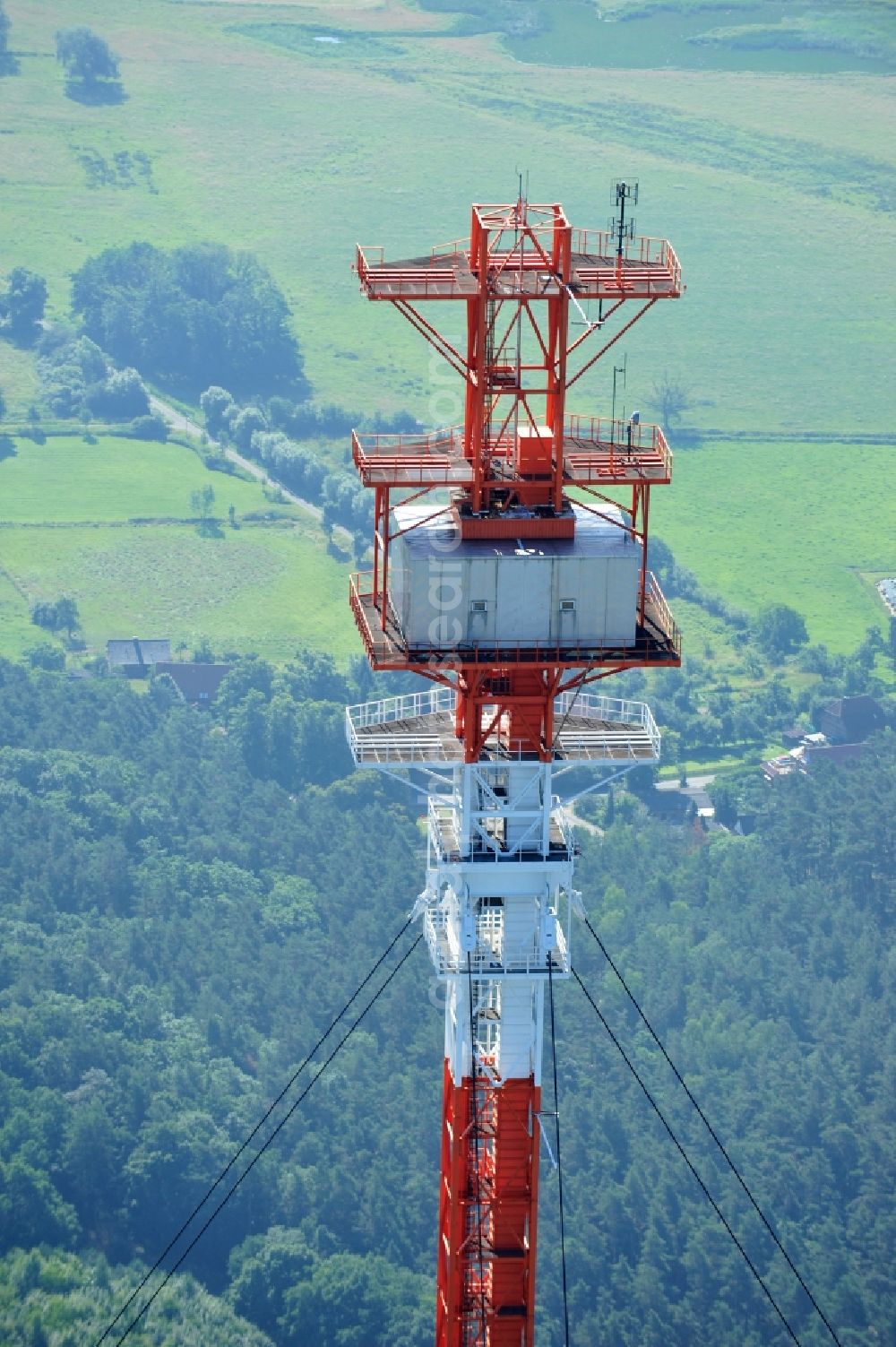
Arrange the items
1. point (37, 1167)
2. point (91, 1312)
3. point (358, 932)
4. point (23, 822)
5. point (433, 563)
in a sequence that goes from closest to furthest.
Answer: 1. point (433, 563)
2. point (91, 1312)
3. point (37, 1167)
4. point (358, 932)
5. point (23, 822)

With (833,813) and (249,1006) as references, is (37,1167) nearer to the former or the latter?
(249,1006)

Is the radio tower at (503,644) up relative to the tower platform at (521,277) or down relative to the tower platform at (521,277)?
down

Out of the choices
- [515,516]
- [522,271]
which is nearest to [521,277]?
[522,271]

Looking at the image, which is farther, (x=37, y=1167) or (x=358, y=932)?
(x=358, y=932)

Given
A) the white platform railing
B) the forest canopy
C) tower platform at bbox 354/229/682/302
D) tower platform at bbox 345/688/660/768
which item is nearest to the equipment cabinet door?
tower platform at bbox 345/688/660/768

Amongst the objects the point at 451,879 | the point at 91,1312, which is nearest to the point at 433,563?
the point at 451,879

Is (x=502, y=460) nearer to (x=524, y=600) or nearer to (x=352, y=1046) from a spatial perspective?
(x=524, y=600)

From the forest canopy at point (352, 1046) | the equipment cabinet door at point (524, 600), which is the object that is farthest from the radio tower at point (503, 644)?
the forest canopy at point (352, 1046)

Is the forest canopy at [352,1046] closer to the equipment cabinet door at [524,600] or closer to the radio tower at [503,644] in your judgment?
the radio tower at [503,644]
